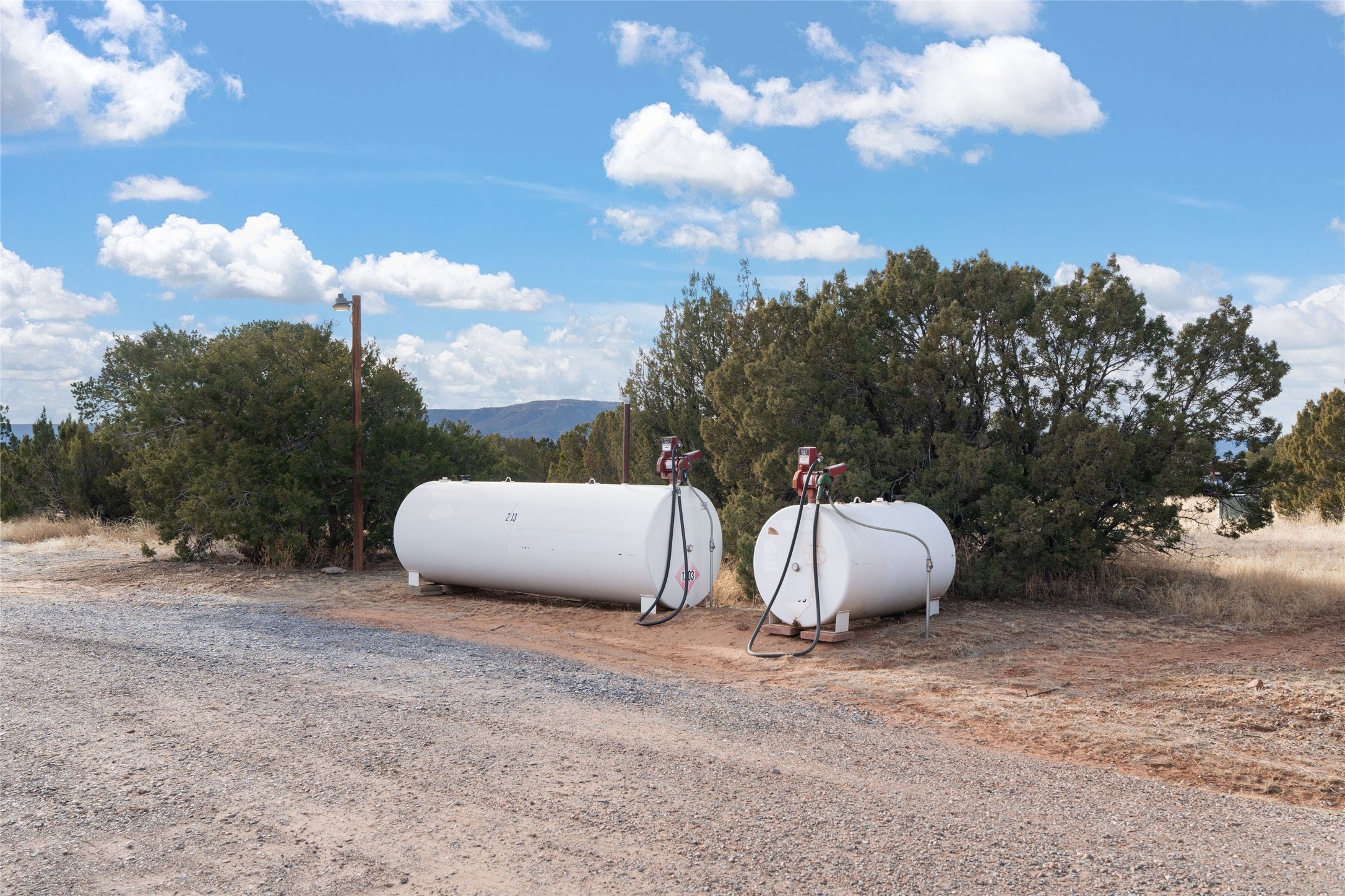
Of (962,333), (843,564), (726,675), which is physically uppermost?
(962,333)

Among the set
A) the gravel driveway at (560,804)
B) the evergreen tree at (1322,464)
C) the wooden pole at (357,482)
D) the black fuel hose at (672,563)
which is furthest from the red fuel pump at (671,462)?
the evergreen tree at (1322,464)

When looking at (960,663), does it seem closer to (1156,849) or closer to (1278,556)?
(1156,849)

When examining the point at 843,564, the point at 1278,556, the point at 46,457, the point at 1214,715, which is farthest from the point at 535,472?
the point at 1214,715

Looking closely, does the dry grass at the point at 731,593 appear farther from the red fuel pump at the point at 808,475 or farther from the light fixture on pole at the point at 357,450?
the light fixture on pole at the point at 357,450

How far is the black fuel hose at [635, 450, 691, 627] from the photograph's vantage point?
11.4 m

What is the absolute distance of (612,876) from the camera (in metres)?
4.23

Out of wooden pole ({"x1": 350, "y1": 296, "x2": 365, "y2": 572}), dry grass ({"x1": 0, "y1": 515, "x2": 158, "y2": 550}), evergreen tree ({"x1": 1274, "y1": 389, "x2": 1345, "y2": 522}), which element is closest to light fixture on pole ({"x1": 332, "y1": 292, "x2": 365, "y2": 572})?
wooden pole ({"x1": 350, "y1": 296, "x2": 365, "y2": 572})

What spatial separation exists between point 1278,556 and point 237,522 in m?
16.6

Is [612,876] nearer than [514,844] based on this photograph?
Yes

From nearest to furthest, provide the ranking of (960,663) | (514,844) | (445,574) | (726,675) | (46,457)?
(514,844) < (726,675) < (960,663) < (445,574) < (46,457)

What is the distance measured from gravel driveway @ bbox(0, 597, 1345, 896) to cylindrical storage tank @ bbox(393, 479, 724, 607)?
3936mm

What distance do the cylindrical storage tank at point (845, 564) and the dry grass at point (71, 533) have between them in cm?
1427

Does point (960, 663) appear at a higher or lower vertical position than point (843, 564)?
lower

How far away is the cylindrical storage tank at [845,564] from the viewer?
9.94m
